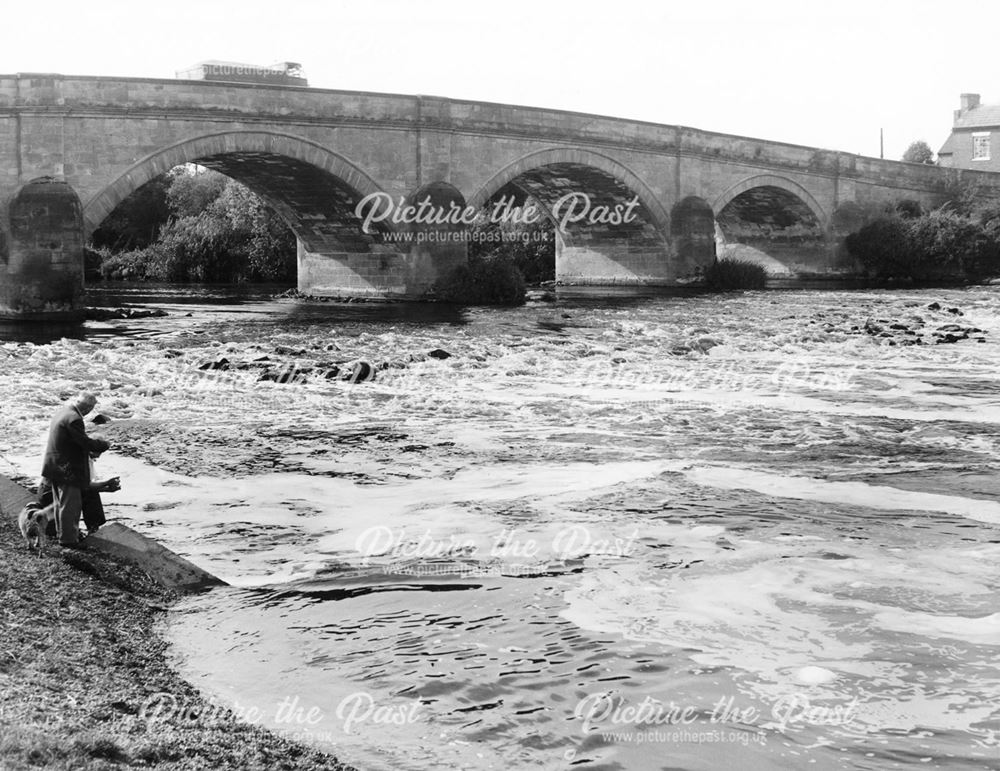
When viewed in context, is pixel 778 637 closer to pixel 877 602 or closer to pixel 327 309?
pixel 877 602

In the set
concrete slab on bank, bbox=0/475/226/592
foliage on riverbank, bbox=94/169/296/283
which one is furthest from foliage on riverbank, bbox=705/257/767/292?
concrete slab on bank, bbox=0/475/226/592

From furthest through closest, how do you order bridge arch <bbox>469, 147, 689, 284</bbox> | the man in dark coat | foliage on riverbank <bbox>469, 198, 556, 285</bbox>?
foliage on riverbank <bbox>469, 198, 556, 285</bbox>
bridge arch <bbox>469, 147, 689, 284</bbox>
the man in dark coat

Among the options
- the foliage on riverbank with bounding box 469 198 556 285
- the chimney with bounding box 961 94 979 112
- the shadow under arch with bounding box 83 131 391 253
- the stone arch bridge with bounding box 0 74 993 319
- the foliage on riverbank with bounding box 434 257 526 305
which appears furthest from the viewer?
the chimney with bounding box 961 94 979 112

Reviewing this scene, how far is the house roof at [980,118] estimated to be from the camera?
6412 cm

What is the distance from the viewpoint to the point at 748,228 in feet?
165

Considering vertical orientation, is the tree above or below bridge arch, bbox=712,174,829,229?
above

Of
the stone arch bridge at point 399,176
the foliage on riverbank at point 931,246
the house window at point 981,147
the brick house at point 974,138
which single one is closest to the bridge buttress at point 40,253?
the stone arch bridge at point 399,176

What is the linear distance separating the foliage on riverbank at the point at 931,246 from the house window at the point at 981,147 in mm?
18686

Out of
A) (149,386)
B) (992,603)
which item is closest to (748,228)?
(149,386)

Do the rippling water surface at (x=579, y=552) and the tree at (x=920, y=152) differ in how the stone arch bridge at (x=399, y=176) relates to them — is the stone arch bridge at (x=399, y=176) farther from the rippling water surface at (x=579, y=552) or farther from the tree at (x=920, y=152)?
the tree at (x=920, y=152)

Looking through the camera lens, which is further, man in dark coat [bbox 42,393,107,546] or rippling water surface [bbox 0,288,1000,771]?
man in dark coat [bbox 42,393,107,546]

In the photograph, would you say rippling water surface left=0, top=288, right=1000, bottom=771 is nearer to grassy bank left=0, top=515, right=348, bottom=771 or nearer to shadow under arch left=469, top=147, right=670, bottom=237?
grassy bank left=0, top=515, right=348, bottom=771

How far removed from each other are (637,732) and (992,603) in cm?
275

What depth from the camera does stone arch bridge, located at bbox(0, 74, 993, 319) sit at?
24125 mm
